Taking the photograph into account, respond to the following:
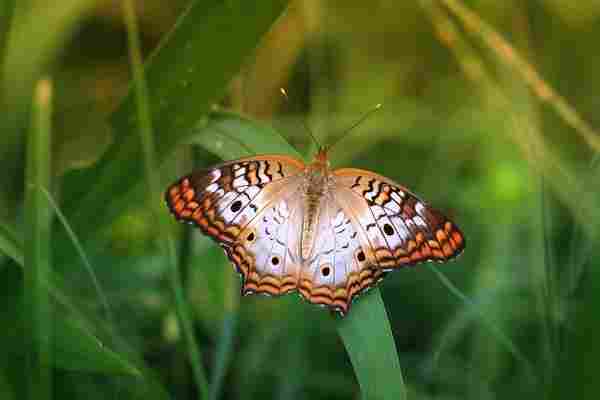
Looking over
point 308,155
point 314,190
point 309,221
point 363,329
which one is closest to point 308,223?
point 309,221

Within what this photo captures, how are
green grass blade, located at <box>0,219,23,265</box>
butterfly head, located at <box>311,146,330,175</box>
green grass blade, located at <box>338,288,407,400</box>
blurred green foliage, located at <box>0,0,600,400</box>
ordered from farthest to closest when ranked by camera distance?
1. butterfly head, located at <box>311,146,330,175</box>
2. blurred green foliage, located at <box>0,0,600,400</box>
3. green grass blade, located at <box>0,219,23,265</box>
4. green grass blade, located at <box>338,288,407,400</box>

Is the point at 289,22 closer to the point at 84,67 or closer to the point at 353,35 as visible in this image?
the point at 353,35

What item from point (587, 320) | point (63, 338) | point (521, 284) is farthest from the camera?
point (521, 284)

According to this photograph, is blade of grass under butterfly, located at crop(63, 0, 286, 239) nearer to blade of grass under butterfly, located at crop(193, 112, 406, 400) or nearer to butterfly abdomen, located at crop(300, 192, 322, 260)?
blade of grass under butterfly, located at crop(193, 112, 406, 400)

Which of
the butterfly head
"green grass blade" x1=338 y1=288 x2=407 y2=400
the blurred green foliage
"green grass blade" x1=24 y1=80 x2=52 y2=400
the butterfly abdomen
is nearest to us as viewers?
"green grass blade" x1=24 y1=80 x2=52 y2=400

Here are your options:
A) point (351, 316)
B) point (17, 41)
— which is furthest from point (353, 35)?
point (351, 316)

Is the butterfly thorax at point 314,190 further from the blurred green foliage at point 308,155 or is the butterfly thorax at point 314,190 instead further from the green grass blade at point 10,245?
the green grass blade at point 10,245

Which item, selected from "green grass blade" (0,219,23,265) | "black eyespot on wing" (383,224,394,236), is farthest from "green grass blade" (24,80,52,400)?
"black eyespot on wing" (383,224,394,236)
